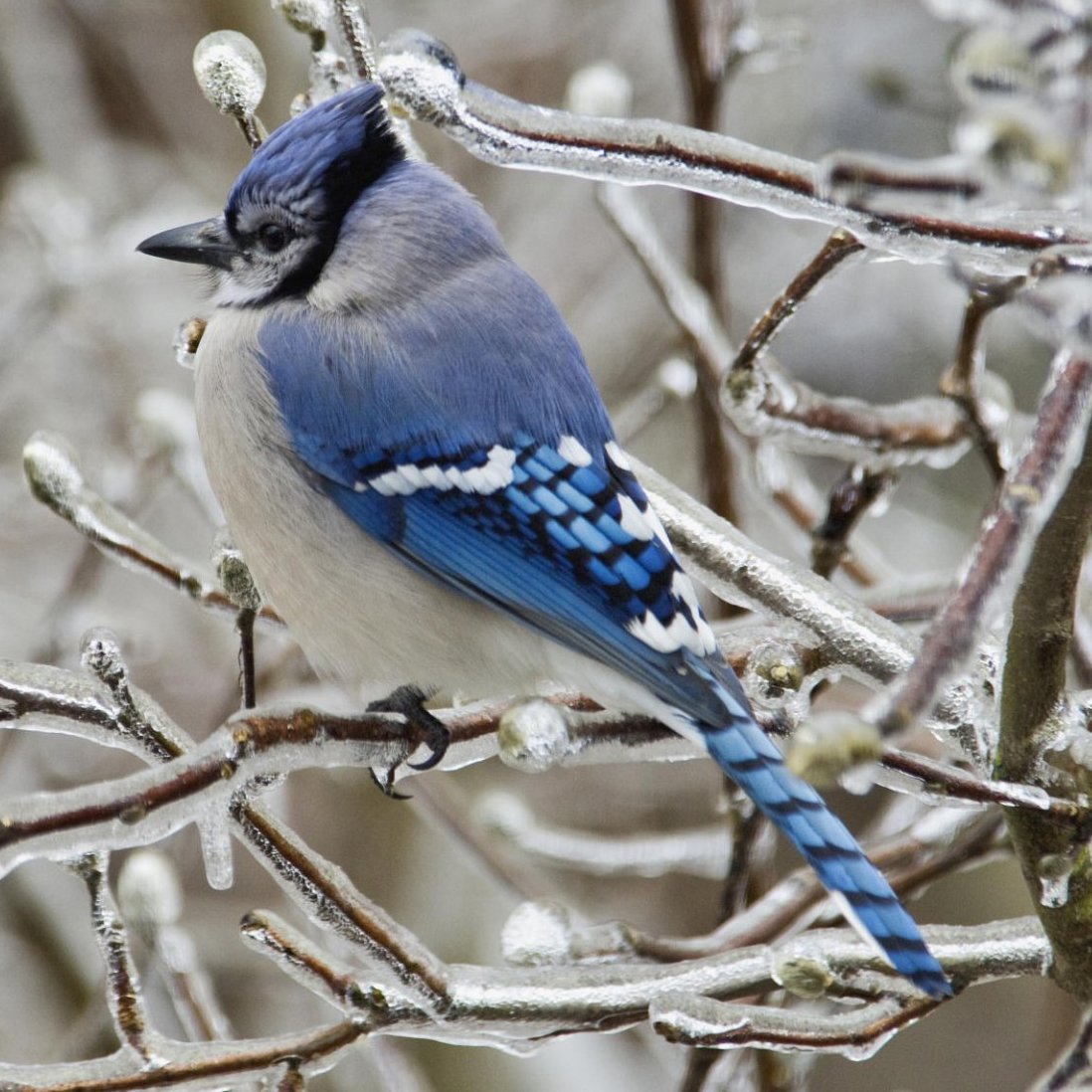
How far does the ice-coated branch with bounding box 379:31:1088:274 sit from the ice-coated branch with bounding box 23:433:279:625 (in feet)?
2.82

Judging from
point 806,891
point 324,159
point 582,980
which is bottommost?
point 806,891

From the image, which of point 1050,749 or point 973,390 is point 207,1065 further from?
point 973,390

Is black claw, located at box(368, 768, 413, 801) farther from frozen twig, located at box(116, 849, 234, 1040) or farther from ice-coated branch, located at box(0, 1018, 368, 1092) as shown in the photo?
ice-coated branch, located at box(0, 1018, 368, 1092)

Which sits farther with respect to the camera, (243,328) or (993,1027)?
(993,1027)

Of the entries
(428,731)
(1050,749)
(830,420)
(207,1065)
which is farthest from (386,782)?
(1050,749)

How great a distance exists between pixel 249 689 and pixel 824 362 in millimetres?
6133

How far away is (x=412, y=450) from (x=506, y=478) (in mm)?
187

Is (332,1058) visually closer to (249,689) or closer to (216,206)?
(249,689)

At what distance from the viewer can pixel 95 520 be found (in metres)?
2.31

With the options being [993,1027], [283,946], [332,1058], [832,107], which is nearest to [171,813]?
[283,946]

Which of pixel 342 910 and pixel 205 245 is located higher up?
pixel 205 245

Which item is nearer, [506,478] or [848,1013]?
[848,1013]

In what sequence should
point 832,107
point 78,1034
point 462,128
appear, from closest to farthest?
1. point 462,128
2. point 78,1034
3. point 832,107

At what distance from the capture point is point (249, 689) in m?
1.96
